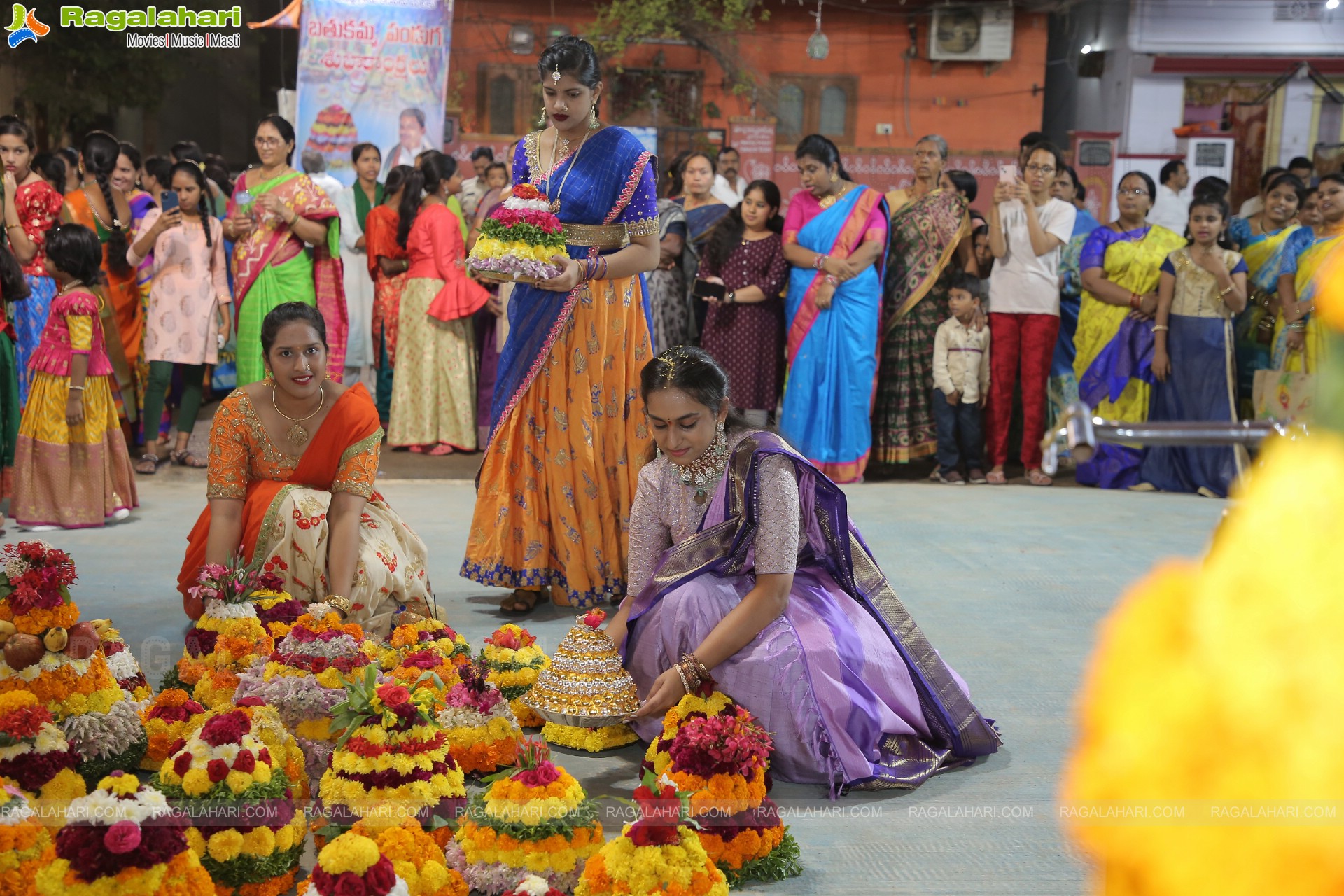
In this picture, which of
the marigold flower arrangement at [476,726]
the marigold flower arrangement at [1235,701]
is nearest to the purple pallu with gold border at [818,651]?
the marigold flower arrangement at [476,726]

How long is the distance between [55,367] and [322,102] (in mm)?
4398

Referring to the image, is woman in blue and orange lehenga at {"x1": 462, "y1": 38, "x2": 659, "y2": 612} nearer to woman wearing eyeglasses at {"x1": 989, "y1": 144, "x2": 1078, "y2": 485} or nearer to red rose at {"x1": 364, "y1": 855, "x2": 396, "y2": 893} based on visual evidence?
red rose at {"x1": 364, "y1": 855, "x2": 396, "y2": 893}

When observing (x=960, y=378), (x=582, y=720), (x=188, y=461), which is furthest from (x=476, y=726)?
(x=960, y=378)

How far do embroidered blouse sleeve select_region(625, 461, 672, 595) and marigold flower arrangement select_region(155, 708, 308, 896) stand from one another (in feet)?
3.65

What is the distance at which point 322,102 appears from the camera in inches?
354

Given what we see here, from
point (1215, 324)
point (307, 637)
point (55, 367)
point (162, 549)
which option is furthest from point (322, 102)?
point (307, 637)

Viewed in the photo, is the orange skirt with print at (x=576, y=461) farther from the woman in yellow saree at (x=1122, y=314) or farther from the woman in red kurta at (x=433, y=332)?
the woman in yellow saree at (x=1122, y=314)

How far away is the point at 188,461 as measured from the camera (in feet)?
22.6

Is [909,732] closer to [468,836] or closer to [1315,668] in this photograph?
[468,836]

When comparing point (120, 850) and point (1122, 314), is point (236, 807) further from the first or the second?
point (1122, 314)

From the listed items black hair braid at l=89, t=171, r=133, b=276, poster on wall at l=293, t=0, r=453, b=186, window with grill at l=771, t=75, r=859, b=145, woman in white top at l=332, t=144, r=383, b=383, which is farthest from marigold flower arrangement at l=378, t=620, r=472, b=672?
window with grill at l=771, t=75, r=859, b=145

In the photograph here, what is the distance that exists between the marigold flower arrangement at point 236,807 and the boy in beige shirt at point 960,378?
5.42m

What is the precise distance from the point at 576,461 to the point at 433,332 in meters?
3.64

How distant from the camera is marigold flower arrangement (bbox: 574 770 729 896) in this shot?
208 centimetres
